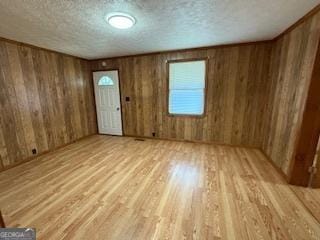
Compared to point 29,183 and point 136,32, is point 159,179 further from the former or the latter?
point 136,32

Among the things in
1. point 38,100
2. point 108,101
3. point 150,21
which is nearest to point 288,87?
point 150,21

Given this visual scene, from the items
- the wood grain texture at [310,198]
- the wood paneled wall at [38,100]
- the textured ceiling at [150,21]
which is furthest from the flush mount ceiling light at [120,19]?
the wood grain texture at [310,198]

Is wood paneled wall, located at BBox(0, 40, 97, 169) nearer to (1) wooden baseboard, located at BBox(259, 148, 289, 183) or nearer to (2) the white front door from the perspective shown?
(2) the white front door

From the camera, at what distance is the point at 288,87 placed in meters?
2.46

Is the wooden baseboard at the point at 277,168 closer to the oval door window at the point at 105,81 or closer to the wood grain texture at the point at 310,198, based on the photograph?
the wood grain texture at the point at 310,198

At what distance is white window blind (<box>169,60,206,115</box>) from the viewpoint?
3686 millimetres

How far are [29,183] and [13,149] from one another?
1058mm

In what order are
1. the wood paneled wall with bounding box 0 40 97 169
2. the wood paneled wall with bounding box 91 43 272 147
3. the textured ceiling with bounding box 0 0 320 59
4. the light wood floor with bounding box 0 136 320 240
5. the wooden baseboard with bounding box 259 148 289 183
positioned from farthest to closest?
1. the wood paneled wall with bounding box 91 43 272 147
2. the wood paneled wall with bounding box 0 40 97 169
3. the wooden baseboard with bounding box 259 148 289 183
4. the textured ceiling with bounding box 0 0 320 59
5. the light wood floor with bounding box 0 136 320 240

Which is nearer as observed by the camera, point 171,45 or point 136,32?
point 136,32

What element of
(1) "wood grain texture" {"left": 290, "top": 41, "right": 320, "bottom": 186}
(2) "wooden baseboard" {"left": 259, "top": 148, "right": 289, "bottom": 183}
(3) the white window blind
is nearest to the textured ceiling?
(3) the white window blind

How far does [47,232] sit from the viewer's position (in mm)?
1513

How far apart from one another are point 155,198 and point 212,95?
8.81 ft

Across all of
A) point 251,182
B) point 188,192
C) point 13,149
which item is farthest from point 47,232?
point 251,182

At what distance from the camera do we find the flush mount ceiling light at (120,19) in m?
1.92
